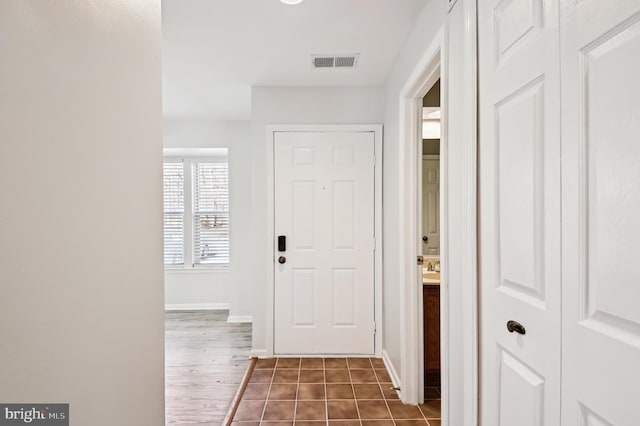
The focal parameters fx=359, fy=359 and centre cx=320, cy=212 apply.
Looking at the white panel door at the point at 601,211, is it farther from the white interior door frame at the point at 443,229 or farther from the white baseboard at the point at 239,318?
the white baseboard at the point at 239,318

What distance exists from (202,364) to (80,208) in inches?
112

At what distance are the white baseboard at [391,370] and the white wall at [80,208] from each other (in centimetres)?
200

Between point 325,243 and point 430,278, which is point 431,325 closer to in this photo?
point 430,278

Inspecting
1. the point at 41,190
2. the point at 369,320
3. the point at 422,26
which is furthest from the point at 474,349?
the point at 369,320

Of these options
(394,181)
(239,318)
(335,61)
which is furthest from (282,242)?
(239,318)

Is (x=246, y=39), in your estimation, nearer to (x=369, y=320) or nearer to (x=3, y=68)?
(x=3, y=68)

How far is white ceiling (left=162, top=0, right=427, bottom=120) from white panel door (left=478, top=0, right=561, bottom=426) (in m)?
1.03

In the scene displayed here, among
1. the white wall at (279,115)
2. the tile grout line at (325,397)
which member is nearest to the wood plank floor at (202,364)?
the white wall at (279,115)

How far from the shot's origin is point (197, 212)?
5141 millimetres

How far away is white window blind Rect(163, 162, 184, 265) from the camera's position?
5.10 meters

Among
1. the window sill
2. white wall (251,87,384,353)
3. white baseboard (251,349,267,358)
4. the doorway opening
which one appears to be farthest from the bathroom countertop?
the window sill

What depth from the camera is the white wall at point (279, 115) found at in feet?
10.9

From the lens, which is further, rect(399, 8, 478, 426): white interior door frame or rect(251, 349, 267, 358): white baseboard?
rect(251, 349, 267, 358): white baseboard

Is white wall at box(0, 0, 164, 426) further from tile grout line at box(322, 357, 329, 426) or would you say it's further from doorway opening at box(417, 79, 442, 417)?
doorway opening at box(417, 79, 442, 417)
